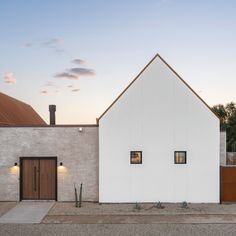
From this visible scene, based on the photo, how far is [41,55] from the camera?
20.8 metres

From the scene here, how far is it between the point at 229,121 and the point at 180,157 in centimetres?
3755

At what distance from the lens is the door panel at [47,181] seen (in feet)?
55.5

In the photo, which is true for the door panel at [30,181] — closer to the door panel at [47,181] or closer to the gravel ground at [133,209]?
the door panel at [47,181]

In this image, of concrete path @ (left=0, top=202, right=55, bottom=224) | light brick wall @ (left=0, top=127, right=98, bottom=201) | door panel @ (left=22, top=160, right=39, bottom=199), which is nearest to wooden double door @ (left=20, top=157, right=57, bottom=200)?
door panel @ (left=22, top=160, right=39, bottom=199)

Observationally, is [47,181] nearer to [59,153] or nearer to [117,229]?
[59,153]

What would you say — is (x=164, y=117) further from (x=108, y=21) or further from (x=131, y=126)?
(x=108, y=21)

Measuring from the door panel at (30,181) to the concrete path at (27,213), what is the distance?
0.64 metres

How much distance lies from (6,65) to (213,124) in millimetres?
13701

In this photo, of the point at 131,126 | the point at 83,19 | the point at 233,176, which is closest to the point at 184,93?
the point at 131,126

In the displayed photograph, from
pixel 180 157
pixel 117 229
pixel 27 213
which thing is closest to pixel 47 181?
pixel 27 213

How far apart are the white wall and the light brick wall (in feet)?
2.77

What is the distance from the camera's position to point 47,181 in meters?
16.9

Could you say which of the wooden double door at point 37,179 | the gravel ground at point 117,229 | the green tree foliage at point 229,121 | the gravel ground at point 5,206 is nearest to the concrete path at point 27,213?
the gravel ground at point 5,206

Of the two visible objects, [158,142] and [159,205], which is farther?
[158,142]
